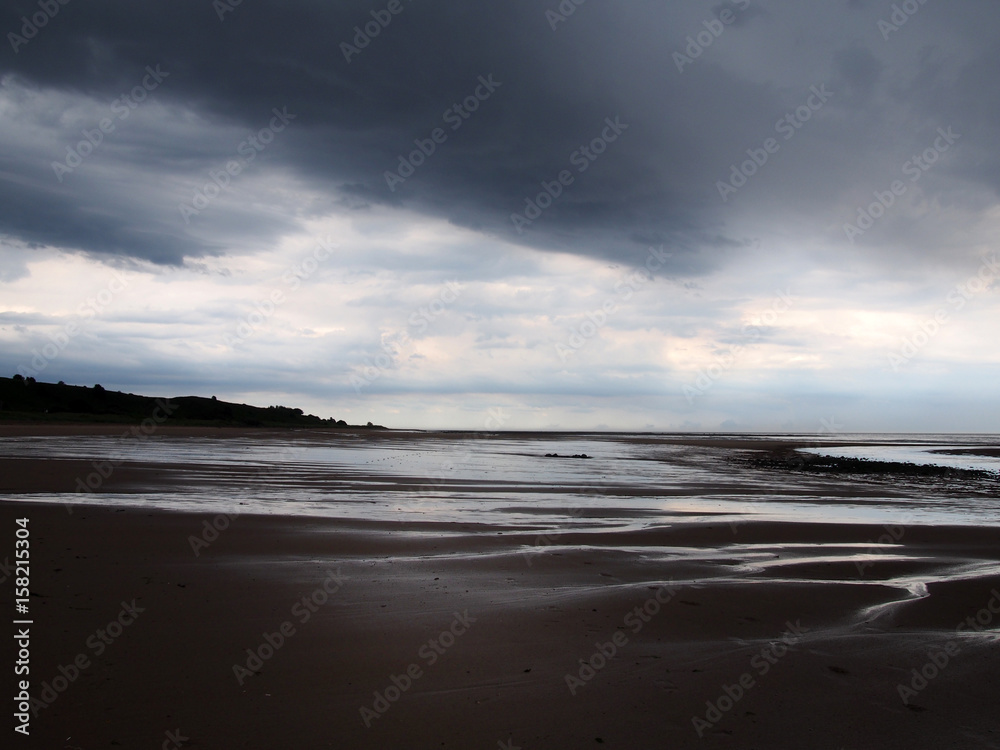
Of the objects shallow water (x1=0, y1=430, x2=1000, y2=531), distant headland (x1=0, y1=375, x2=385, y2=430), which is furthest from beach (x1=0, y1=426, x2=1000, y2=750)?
distant headland (x1=0, y1=375, x2=385, y2=430)

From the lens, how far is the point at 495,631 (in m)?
6.46

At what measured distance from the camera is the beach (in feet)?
15.0

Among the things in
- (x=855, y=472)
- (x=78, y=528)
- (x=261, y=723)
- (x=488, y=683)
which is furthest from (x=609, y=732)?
(x=855, y=472)

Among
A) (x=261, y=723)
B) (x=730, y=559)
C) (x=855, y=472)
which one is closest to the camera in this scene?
(x=261, y=723)

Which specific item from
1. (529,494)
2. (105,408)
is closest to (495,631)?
(529,494)

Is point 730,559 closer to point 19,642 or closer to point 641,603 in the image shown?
point 641,603

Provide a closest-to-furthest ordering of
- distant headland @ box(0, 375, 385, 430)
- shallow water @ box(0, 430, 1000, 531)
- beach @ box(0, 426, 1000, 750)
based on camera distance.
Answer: beach @ box(0, 426, 1000, 750) → shallow water @ box(0, 430, 1000, 531) → distant headland @ box(0, 375, 385, 430)

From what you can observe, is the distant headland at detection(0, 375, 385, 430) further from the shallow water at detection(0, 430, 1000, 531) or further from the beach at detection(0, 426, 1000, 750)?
the beach at detection(0, 426, 1000, 750)

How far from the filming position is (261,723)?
443 cm

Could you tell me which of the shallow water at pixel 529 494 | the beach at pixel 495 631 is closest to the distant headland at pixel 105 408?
the shallow water at pixel 529 494

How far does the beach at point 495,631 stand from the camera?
4574mm

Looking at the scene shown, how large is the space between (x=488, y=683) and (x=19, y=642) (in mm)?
4118

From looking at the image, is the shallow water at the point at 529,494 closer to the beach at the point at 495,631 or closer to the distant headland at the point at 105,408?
the beach at the point at 495,631

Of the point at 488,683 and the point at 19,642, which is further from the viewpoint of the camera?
the point at 19,642
